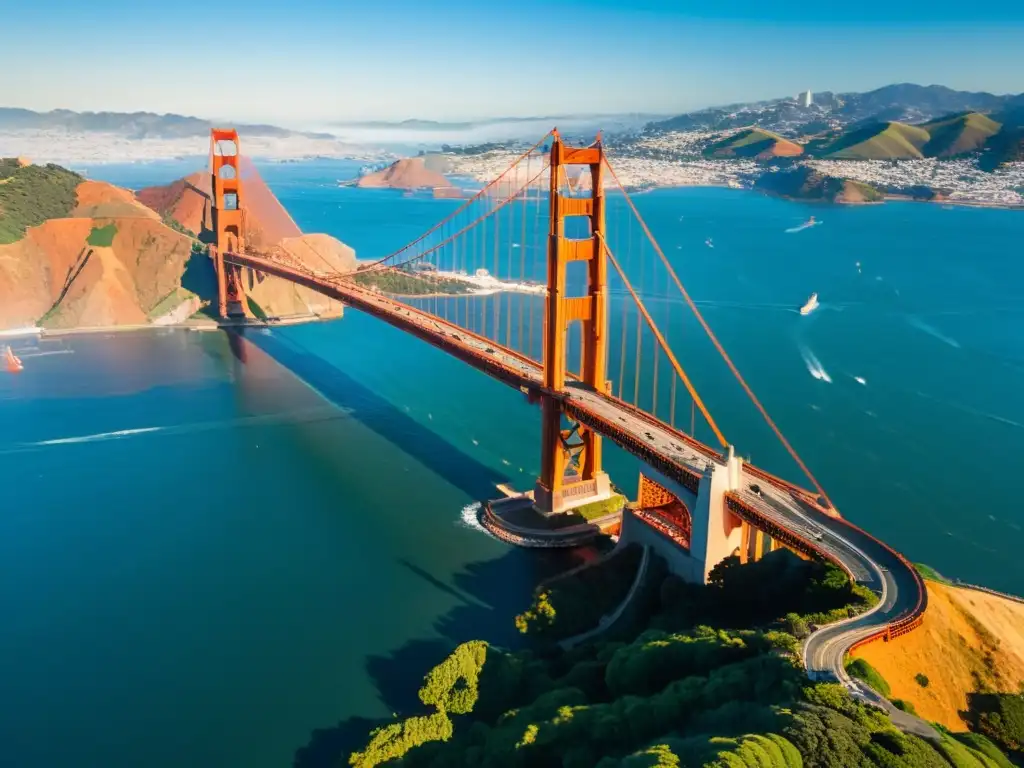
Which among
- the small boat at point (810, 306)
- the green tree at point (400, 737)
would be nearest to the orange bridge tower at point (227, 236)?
the small boat at point (810, 306)

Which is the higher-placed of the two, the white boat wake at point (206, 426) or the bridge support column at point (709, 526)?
the bridge support column at point (709, 526)

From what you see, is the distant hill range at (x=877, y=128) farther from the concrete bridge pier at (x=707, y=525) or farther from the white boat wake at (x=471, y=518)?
the concrete bridge pier at (x=707, y=525)

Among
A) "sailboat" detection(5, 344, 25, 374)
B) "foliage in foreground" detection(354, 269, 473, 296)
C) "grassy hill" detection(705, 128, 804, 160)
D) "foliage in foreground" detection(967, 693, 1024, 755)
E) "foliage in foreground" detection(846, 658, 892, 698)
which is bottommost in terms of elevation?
"sailboat" detection(5, 344, 25, 374)

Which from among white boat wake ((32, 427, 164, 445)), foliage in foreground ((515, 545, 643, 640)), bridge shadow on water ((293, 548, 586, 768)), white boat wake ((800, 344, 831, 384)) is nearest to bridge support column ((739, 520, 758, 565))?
foliage in foreground ((515, 545, 643, 640))

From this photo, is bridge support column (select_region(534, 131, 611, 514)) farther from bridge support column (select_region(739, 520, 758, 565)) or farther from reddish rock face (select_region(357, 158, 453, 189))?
reddish rock face (select_region(357, 158, 453, 189))

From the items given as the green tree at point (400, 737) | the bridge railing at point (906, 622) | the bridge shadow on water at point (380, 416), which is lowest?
the bridge shadow on water at point (380, 416)

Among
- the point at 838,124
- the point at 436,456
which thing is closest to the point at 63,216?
the point at 436,456
